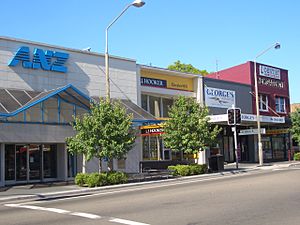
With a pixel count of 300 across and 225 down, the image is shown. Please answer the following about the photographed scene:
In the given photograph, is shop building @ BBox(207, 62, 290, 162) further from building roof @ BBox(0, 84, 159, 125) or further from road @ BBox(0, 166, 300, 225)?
road @ BBox(0, 166, 300, 225)

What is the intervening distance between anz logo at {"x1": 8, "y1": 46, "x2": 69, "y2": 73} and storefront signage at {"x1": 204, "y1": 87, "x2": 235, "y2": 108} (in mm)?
13979

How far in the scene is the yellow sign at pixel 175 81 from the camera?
30750mm

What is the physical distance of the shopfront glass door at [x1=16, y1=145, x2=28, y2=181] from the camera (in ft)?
73.9

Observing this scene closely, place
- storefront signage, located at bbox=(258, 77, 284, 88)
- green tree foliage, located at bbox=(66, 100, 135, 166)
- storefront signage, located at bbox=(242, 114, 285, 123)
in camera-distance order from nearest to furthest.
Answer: green tree foliage, located at bbox=(66, 100, 135, 166), storefront signage, located at bbox=(242, 114, 285, 123), storefront signage, located at bbox=(258, 77, 284, 88)

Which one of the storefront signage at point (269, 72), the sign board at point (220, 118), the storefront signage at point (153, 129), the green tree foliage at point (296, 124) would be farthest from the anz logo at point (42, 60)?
the green tree foliage at point (296, 124)

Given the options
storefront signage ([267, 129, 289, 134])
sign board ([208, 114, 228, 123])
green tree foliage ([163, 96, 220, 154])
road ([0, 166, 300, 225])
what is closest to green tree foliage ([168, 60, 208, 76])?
storefront signage ([267, 129, 289, 134])

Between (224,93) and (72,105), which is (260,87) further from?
(72,105)

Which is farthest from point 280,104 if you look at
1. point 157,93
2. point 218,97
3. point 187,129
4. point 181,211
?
point 181,211

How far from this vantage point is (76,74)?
2530 centimetres

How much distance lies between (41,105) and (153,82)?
10.1 metres

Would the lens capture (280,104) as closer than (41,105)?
No

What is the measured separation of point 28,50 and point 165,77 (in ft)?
38.9

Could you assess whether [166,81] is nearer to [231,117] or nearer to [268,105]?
[231,117]

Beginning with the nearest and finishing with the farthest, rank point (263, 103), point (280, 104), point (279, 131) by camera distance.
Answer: point (279, 131) < point (263, 103) < point (280, 104)
